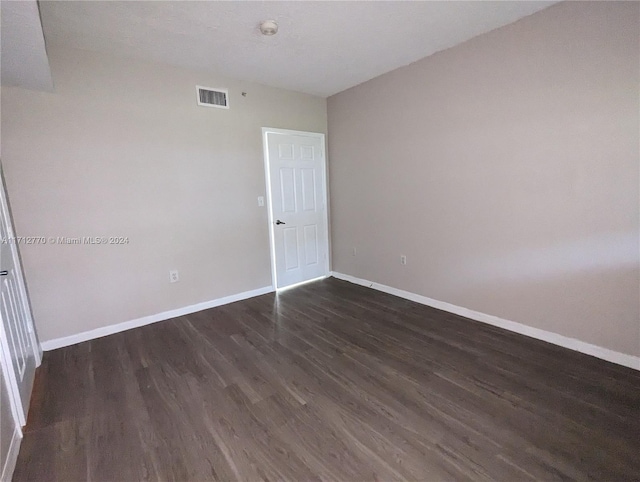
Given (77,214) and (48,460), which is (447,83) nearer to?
(77,214)

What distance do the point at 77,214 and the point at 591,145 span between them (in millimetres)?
4207

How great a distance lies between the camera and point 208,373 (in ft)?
7.48

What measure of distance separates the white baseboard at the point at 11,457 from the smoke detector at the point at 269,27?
3.01 m

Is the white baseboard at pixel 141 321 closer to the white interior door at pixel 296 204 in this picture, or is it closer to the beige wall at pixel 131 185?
the beige wall at pixel 131 185

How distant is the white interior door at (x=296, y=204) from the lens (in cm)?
397

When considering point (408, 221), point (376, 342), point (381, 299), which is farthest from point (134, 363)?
point (408, 221)

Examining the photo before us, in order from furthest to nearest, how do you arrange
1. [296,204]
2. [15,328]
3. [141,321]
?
1. [296,204]
2. [141,321]
3. [15,328]

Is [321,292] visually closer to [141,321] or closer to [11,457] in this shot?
[141,321]

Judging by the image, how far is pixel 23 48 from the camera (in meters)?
1.85

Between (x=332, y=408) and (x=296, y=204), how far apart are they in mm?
2834

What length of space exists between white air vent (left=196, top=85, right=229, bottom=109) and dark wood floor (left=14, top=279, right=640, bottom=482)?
8.00 feet

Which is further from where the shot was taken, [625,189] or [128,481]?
[625,189]

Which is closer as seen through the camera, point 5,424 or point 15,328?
point 5,424

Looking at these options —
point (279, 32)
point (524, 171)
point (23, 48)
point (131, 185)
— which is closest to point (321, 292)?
point (131, 185)
